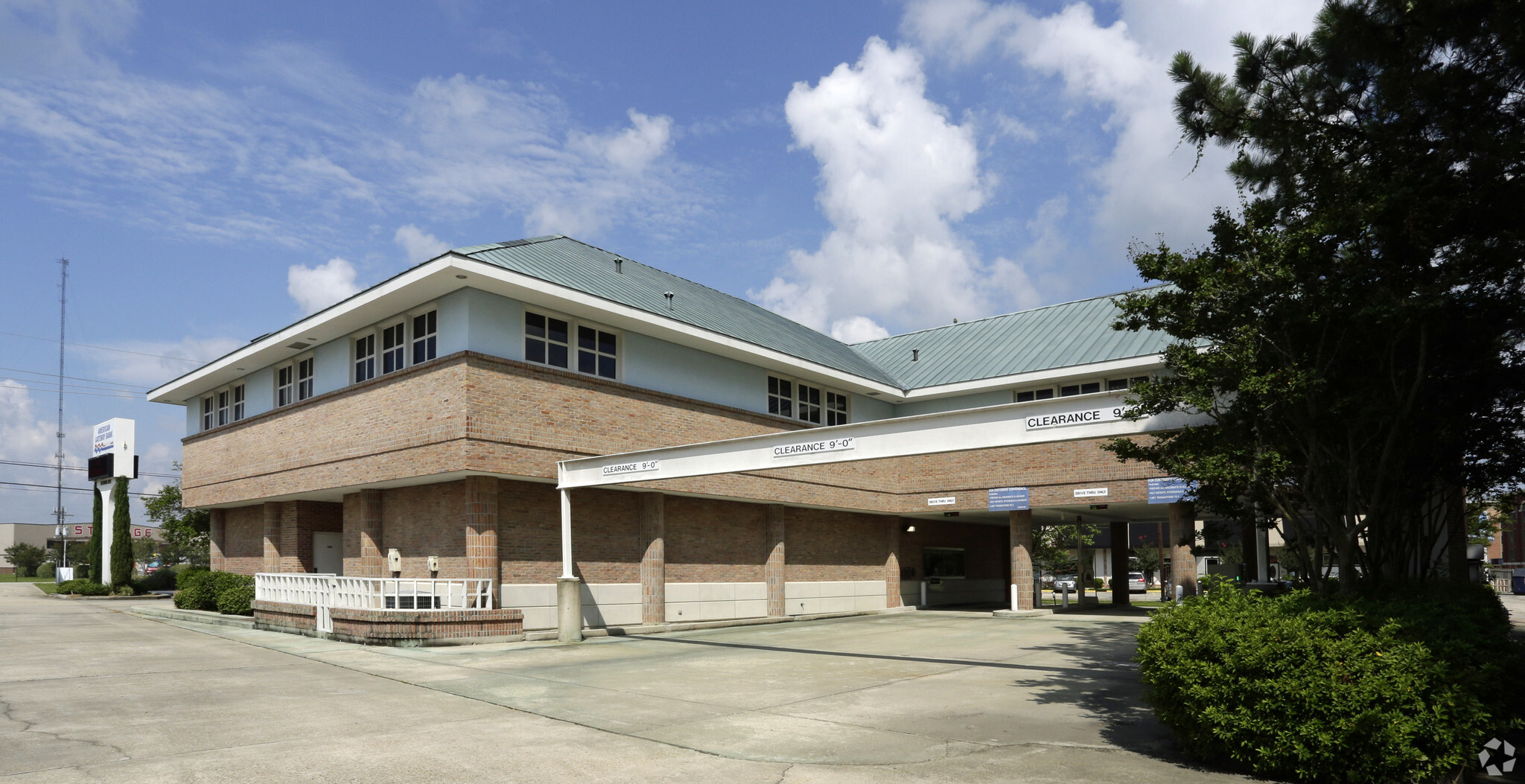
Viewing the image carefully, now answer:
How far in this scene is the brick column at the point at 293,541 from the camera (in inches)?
1100

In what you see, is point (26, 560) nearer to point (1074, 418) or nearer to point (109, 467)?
point (109, 467)

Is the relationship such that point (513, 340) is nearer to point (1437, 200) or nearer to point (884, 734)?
point (884, 734)

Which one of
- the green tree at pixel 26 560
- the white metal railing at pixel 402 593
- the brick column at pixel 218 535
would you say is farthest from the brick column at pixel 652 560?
the green tree at pixel 26 560

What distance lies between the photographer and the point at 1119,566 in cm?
3775

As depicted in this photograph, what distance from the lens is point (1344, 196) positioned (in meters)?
9.61

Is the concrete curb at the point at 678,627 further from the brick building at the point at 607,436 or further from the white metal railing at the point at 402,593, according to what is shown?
the white metal railing at the point at 402,593

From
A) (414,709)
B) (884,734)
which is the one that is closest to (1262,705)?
(884,734)

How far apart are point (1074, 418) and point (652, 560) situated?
13.0 m

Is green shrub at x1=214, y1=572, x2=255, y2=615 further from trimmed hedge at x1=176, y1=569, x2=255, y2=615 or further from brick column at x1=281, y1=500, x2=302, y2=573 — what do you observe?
brick column at x1=281, y1=500, x2=302, y2=573

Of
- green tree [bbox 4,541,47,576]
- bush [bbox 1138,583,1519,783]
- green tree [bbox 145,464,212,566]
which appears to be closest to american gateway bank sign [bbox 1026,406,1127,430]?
bush [bbox 1138,583,1519,783]

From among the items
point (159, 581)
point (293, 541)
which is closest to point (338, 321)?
point (293, 541)

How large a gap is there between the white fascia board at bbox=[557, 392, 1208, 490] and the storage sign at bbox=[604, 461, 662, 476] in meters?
0.01

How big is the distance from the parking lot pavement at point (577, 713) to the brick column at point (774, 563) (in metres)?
7.53

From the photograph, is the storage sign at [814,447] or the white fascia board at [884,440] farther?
the storage sign at [814,447]
